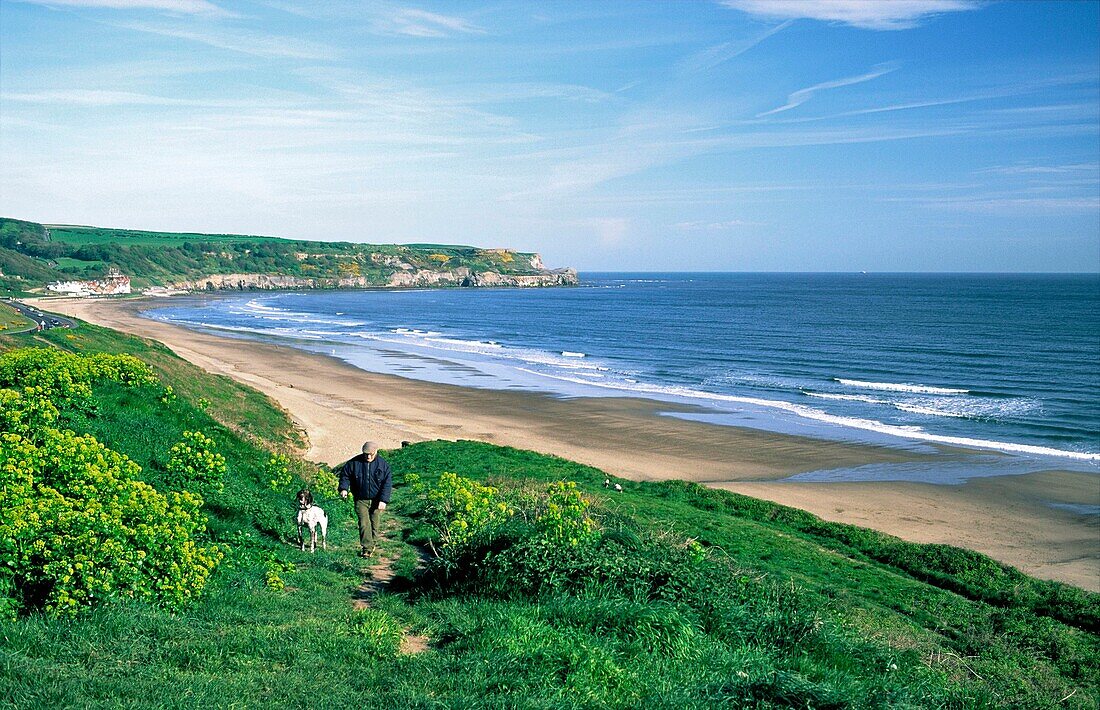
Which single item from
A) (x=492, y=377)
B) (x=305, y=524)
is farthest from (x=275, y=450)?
(x=492, y=377)

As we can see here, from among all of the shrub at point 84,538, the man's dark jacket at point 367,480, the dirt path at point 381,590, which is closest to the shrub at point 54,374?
the shrub at point 84,538

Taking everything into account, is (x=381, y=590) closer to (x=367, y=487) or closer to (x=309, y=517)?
(x=367, y=487)

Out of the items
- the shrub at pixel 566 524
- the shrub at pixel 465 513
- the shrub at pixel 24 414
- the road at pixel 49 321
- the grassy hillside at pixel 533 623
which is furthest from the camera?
the road at pixel 49 321

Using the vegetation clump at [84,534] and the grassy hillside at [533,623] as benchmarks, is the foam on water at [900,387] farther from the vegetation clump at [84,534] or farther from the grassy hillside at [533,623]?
the vegetation clump at [84,534]

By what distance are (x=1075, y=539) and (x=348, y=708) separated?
2134 centimetres

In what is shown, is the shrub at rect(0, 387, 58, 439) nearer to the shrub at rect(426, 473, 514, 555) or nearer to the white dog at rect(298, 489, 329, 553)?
the white dog at rect(298, 489, 329, 553)

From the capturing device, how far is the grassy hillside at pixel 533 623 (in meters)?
6.54

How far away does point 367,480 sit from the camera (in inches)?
450

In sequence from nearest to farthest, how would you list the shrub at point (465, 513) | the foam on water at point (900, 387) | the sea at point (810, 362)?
the shrub at point (465, 513) < the sea at point (810, 362) < the foam on water at point (900, 387)

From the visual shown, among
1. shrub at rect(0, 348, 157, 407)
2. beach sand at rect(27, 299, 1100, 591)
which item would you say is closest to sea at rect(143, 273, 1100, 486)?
beach sand at rect(27, 299, 1100, 591)

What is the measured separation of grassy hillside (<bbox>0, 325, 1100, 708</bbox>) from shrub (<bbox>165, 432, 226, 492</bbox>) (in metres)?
0.25

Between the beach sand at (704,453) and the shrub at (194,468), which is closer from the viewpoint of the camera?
the shrub at (194,468)

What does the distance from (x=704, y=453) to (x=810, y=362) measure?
28514mm

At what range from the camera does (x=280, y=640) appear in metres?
7.32
